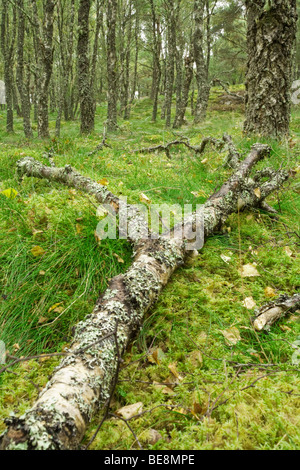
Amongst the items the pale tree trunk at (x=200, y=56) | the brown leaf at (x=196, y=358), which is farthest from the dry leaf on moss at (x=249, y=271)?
the pale tree trunk at (x=200, y=56)

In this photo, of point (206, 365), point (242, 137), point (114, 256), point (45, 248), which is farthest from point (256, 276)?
point (242, 137)

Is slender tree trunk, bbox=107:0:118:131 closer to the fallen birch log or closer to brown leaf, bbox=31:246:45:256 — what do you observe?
the fallen birch log

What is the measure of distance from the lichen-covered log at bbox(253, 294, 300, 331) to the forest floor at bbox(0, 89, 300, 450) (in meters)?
0.05

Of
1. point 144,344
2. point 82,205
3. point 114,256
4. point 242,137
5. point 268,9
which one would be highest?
point 268,9

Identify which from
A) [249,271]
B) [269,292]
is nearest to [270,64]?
[249,271]

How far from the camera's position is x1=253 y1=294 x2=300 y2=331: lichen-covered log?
1589 mm

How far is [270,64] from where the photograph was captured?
4262mm

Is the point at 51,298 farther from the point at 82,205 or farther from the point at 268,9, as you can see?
the point at 268,9

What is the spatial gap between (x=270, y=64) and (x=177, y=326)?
451cm

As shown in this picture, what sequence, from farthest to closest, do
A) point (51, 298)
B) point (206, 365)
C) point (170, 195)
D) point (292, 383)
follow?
point (170, 195), point (51, 298), point (206, 365), point (292, 383)

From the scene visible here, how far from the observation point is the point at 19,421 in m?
0.91

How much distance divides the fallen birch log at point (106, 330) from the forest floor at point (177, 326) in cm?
15

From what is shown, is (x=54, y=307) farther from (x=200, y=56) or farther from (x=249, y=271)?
(x=200, y=56)

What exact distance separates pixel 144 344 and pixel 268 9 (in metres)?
5.12
